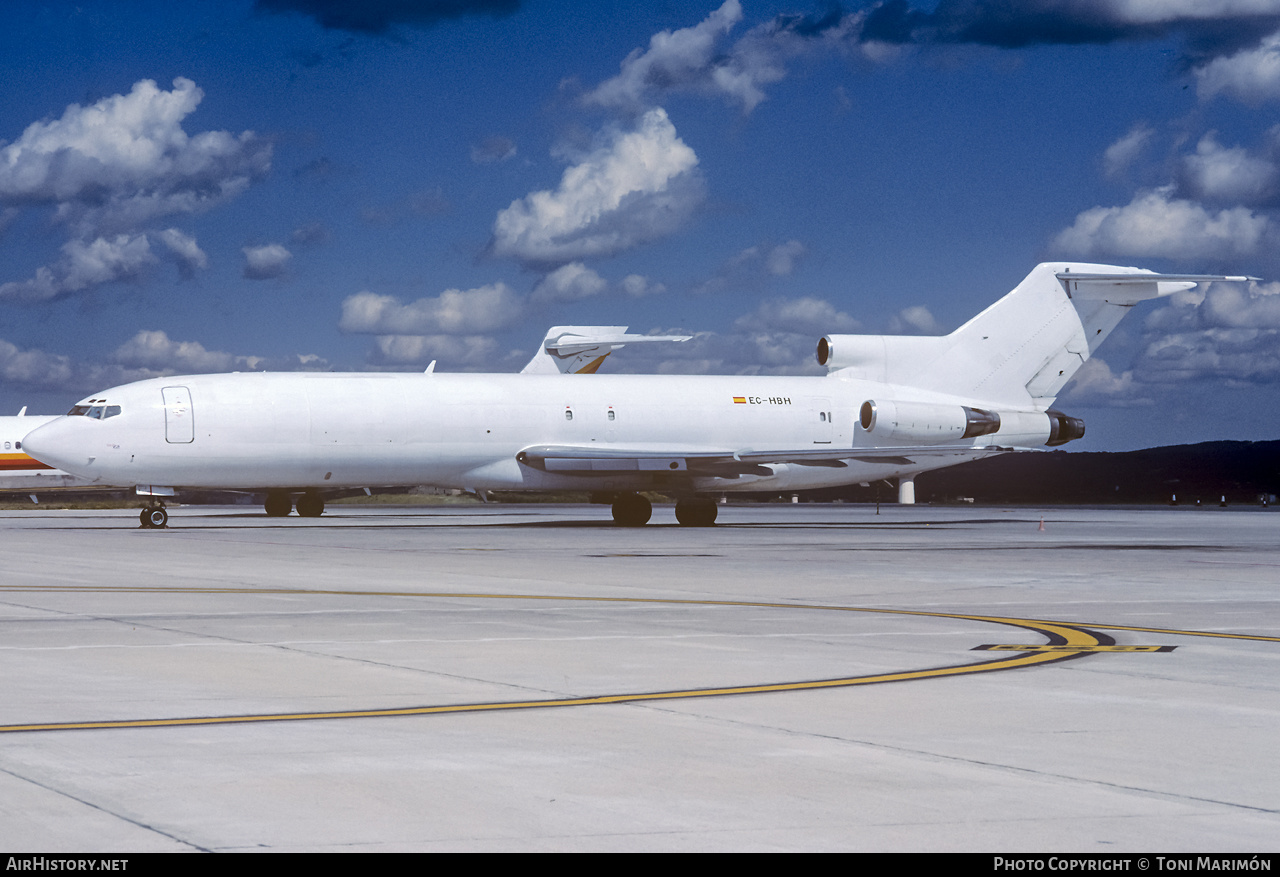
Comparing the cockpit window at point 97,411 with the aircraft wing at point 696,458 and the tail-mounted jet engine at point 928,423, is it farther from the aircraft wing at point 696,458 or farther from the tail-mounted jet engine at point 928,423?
the tail-mounted jet engine at point 928,423

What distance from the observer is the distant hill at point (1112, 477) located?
429 feet

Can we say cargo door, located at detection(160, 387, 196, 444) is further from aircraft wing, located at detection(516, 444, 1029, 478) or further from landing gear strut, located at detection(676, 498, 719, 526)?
landing gear strut, located at detection(676, 498, 719, 526)

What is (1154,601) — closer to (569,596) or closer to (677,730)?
(569,596)

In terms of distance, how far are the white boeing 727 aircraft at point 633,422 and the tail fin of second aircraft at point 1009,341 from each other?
5 centimetres

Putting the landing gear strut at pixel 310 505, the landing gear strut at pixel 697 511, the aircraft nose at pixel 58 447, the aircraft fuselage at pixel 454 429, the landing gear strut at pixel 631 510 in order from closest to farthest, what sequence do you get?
the aircraft nose at pixel 58 447, the aircraft fuselage at pixel 454 429, the landing gear strut at pixel 631 510, the landing gear strut at pixel 697 511, the landing gear strut at pixel 310 505

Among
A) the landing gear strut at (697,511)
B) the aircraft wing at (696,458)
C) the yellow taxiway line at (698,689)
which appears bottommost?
the yellow taxiway line at (698,689)

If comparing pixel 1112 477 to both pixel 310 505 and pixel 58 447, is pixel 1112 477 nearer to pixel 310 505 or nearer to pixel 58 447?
pixel 310 505

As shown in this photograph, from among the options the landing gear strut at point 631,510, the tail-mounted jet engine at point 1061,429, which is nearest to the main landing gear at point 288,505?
the landing gear strut at point 631,510

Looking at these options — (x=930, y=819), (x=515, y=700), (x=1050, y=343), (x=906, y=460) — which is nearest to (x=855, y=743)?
(x=930, y=819)

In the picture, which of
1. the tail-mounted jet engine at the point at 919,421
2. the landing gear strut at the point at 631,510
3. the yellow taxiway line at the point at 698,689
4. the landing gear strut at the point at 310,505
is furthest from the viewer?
the landing gear strut at the point at 310,505

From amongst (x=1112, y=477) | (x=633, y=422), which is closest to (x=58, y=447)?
(x=633, y=422)

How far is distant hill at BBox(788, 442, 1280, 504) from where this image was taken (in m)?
131

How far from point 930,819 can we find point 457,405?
3628 cm

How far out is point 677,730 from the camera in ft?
29.7
